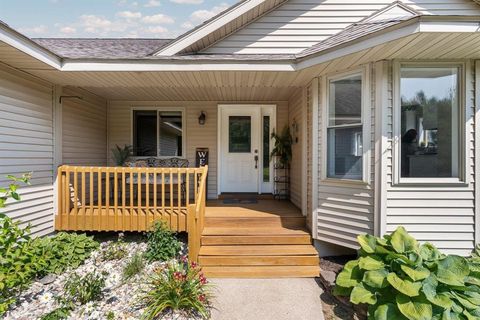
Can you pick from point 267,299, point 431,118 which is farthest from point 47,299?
point 431,118

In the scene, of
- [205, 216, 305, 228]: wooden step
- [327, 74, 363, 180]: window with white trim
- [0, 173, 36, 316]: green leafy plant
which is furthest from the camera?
[205, 216, 305, 228]: wooden step

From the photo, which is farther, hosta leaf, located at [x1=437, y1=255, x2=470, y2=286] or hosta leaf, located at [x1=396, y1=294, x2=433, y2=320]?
hosta leaf, located at [x1=437, y1=255, x2=470, y2=286]

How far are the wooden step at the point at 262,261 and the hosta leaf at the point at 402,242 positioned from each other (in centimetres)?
119

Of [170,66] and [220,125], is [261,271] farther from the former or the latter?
[220,125]

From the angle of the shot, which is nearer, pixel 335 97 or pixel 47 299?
pixel 47 299

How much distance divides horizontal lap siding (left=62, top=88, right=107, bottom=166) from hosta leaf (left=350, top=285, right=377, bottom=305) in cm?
494

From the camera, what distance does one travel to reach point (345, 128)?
12.6ft

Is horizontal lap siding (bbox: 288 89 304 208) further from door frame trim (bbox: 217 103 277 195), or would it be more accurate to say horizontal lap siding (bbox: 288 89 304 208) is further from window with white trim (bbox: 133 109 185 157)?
window with white trim (bbox: 133 109 185 157)

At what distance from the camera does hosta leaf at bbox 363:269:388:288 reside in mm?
2670

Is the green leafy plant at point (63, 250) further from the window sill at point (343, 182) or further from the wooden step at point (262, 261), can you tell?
the window sill at point (343, 182)

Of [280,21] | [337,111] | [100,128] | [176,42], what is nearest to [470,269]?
[337,111]


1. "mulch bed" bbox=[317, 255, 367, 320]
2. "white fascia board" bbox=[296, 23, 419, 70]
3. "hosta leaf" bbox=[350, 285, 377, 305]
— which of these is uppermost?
"white fascia board" bbox=[296, 23, 419, 70]

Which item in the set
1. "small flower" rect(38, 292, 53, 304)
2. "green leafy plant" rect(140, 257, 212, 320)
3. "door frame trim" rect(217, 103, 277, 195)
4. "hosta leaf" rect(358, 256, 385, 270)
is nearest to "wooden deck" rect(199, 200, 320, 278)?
"green leafy plant" rect(140, 257, 212, 320)

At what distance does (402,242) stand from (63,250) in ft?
14.6
